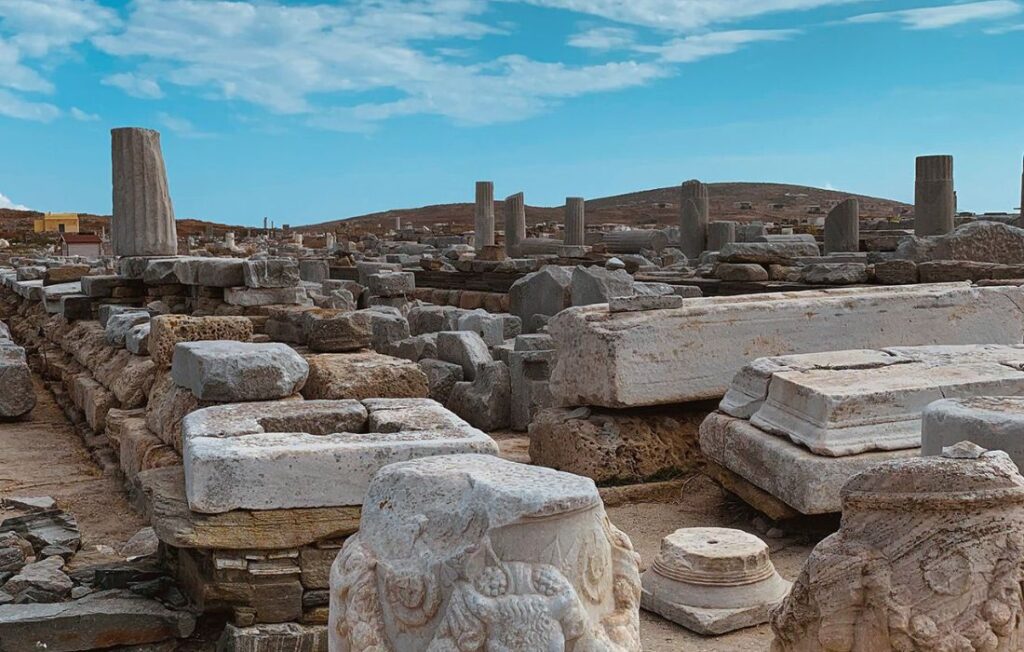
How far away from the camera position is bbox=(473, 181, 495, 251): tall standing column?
31.2 metres

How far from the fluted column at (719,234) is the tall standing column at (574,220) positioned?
5248mm

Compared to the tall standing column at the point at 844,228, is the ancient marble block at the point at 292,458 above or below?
below

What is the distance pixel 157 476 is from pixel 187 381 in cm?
100

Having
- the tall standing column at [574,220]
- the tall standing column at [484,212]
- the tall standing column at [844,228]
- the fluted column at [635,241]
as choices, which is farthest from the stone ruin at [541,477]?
the tall standing column at [484,212]

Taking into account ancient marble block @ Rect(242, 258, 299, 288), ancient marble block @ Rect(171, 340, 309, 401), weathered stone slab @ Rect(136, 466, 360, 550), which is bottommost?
weathered stone slab @ Rect(136, 466, 360, 550)

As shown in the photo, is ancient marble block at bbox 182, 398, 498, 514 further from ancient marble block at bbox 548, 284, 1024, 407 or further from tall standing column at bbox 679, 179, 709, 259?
tall standing column at bbox 679, 179, 709, 259

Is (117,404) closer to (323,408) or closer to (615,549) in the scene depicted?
(323,408)

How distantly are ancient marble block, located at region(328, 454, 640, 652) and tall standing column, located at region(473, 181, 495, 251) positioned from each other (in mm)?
28687

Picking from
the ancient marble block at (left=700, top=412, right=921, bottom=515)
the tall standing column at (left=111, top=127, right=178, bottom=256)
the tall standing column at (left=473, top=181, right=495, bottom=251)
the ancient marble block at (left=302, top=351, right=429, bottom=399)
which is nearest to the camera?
the ancient marble block at (left=700, top=412, right=921, bottom=515)

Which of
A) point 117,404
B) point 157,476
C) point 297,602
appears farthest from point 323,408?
point 117,404

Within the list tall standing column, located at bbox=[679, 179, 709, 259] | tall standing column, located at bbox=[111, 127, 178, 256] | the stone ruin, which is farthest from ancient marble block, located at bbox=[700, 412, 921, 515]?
tall standing column, located at bbox=[679, 179, 709, 259]

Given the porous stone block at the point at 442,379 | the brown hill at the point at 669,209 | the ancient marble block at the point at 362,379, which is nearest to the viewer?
the ancient marble block at the point at 362,379

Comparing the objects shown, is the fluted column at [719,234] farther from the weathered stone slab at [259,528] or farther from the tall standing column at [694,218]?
the weathered stone slab at [259,528]

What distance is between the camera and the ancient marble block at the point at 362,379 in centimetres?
552
